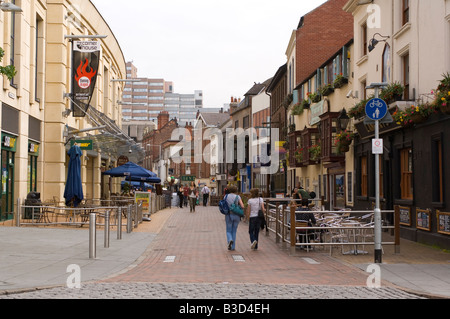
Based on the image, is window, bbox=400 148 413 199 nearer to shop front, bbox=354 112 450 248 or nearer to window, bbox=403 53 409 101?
shop front, bbox=354 112 450 248

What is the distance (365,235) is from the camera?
1484 centimetres

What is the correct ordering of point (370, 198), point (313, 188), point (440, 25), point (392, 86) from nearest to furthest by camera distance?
point (440, 25)
point (392, 86)
point (370, 198)
point (313, 188)

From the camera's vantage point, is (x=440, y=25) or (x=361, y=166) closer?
(x=440, y=25)

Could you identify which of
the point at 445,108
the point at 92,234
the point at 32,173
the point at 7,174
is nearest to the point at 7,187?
the point at 7,174

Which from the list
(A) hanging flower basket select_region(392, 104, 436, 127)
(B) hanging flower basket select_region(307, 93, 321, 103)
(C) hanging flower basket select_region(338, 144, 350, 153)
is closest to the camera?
(A) hanging flower basket select_region(392, 104, 436, 127)

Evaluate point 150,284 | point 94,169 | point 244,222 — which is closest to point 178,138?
point 94,169

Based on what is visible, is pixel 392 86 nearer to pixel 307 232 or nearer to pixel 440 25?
pixel 440 25

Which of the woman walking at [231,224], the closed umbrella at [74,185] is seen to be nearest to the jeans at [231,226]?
the woman walking at [231,224]

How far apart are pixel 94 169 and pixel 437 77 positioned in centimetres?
2527

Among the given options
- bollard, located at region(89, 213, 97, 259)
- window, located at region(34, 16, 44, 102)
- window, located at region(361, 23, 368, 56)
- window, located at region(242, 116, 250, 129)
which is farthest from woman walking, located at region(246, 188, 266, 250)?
window, located at region(242, 116, 250, 129)

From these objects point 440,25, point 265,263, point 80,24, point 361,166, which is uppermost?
point 80,24

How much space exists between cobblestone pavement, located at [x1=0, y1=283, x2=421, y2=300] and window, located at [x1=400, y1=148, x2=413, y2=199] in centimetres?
1074

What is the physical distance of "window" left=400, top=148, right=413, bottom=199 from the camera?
19.8 m

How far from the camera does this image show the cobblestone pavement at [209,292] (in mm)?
8602
